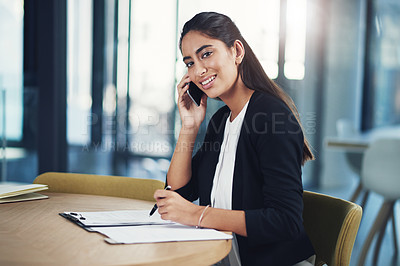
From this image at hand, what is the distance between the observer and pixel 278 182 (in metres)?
1.18

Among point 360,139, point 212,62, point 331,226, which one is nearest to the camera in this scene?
point 331,226

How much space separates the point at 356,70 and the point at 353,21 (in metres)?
0.38

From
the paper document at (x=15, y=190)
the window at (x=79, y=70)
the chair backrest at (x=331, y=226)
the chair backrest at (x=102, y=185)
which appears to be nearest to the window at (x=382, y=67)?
the chair backrest at (x=331, y=226)

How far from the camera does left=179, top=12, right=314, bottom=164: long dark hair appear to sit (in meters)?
1.49

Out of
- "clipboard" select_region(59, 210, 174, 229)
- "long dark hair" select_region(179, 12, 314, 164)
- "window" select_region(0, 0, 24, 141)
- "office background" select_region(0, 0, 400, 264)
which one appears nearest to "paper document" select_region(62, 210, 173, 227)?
"clipboard" select_region(59, 210, 174, 229)

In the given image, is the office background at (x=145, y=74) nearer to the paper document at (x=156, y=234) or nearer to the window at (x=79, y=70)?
the window at (x=79, y=70)

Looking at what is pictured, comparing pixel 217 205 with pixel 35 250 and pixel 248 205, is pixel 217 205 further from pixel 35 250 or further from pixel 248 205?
pixel 35 250

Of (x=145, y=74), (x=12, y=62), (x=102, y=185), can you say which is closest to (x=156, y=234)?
(x=102, y=185)

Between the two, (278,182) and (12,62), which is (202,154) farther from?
(12,62)

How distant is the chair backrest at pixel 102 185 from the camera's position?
1.83 m

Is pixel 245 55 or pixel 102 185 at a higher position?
pixel 245 55

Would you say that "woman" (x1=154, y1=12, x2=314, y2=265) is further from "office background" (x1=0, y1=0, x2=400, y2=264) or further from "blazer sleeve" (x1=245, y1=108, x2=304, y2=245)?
"office background" (x1=0, y1=0, x2=400, y2=264)

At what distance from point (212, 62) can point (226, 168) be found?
42 centimetres

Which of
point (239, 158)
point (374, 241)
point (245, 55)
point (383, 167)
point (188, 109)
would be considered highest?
point (245, 55)
